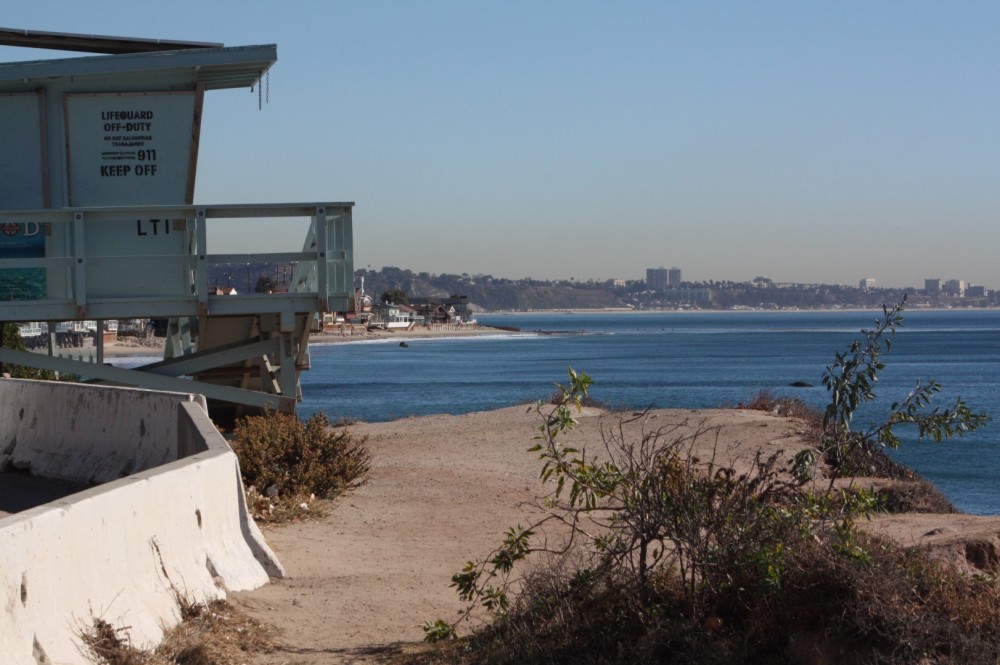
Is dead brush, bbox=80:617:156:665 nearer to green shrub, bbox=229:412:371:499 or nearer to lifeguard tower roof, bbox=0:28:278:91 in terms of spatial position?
green shrub, bbox=229:412:371:499

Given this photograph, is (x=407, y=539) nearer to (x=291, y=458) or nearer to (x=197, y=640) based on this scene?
(x=291, y=458)

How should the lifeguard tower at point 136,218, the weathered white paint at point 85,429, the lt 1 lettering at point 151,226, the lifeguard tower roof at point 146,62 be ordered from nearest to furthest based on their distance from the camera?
the weathered white paint at point 85,429 < the lifeguard tower at point 136,218 < the lifeguard tower roof at point 146,62 < the lt 1 lettering at point 151,226

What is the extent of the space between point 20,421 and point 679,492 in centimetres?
904

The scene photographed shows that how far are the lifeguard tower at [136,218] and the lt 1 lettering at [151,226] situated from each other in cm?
1

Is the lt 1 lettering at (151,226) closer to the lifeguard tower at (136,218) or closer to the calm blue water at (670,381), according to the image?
the lifeguard tower at (136,218)

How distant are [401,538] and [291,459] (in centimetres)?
228

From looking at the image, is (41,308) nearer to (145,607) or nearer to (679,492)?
(145,607)

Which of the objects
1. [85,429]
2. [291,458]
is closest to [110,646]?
[85,429]

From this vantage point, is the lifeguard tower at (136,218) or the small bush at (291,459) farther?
the lifeguard tower at (136,218)

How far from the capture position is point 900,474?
19.1 m

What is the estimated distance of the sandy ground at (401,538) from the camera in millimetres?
7313

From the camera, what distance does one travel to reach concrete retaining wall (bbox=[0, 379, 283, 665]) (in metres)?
4.99

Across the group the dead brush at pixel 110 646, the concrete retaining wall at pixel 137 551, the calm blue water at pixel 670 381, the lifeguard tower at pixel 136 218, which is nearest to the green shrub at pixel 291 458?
the lifeguard tower at pixel 136 218

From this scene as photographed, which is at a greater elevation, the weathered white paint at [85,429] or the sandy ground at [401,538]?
the weathered white paint at [85,429]
